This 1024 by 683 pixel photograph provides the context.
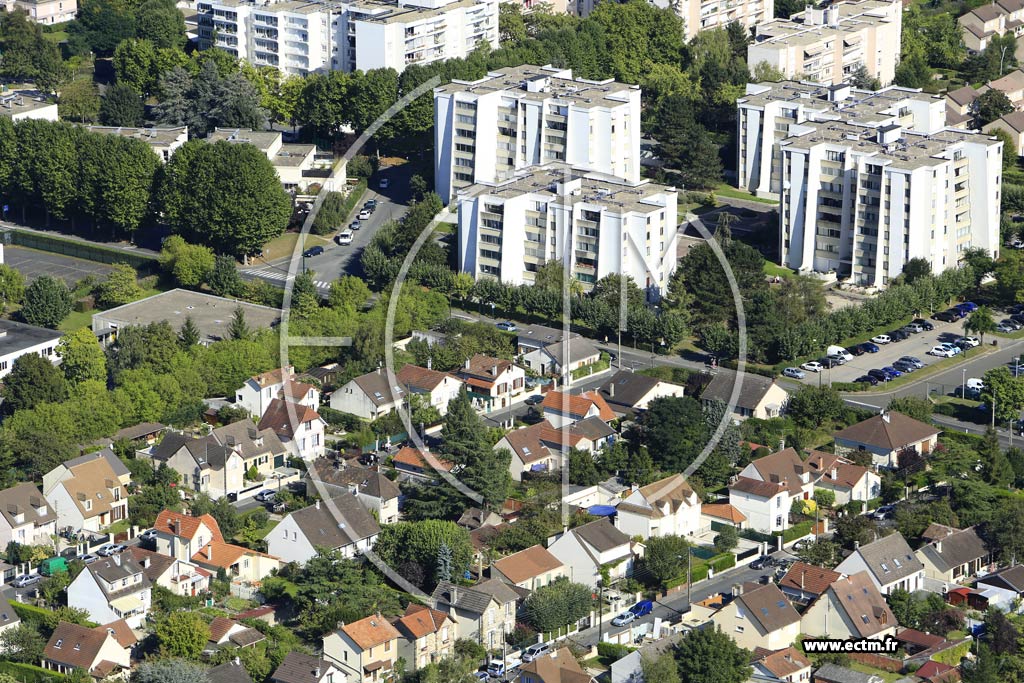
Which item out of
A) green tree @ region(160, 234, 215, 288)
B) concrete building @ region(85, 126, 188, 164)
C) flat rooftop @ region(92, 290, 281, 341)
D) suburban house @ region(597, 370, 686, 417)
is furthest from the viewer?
concrete building @ region(85, 126, 188, 164)

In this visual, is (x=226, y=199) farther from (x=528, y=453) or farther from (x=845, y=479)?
(x=845, y=479)

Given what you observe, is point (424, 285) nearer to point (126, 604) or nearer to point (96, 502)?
point (96, 502)

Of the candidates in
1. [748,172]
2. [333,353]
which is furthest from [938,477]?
[748,172]

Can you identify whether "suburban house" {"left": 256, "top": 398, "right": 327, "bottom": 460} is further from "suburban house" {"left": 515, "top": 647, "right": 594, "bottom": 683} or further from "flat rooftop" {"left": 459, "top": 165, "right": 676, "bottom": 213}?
"suburban house" {"left": 515, "top": 647, "right": 594, "bottom": 683}

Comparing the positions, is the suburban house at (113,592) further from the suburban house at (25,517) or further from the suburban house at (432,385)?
the suburban house at (432,385)

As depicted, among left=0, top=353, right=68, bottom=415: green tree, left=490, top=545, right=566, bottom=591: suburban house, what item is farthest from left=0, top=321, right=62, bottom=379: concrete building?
left=490, top=545, right=566, bottom=591: suburban house

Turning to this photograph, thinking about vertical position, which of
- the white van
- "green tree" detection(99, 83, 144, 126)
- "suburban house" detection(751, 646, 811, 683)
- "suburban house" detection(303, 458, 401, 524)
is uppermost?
"green tree" detection(99, 83, 144, 126)

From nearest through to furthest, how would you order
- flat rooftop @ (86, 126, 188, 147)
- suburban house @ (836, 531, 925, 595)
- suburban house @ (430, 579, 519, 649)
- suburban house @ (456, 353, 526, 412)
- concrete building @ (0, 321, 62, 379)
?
suburban house @ (430, 579, 519, 649)
suburban house @ (836, 531, 925, 595)
suburban house @ (456, 353, 526, 412)
concrete building @ (0, 321, 62, 379)
flat rooftop @ (86, 126, 188, 147)

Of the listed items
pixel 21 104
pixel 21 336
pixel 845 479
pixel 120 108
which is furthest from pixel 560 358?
pixel 120 108
